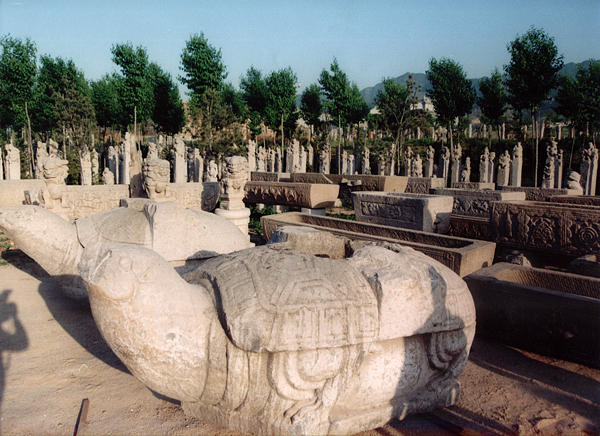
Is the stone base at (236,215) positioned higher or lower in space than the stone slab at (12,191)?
lower

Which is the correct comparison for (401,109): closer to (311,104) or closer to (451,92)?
(451,92)

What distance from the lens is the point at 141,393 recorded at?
251 centimetres

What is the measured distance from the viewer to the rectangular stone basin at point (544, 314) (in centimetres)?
300

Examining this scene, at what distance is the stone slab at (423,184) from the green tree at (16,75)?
21039 millimetres

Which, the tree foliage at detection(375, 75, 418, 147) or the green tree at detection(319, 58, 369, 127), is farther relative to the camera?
the green tree at detection(319, 58, 369, 127)

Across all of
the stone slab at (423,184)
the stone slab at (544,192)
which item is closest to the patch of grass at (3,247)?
the stone slab at (423,184)

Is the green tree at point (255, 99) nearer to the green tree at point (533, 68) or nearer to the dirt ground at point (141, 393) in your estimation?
the green tree at point (533, 68)

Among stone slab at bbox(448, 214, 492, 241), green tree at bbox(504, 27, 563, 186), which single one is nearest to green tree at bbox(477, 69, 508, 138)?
green tree at bbox(504, 27, 563, 186)

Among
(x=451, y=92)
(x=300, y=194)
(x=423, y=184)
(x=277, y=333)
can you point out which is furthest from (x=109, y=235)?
(x=451, y=92)

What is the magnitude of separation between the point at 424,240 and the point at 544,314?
2114 millimetres

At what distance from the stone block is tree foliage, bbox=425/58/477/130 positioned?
70.2ft

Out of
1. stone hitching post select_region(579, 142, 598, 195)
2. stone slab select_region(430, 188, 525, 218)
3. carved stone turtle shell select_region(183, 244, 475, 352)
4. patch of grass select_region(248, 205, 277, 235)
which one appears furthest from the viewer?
stone hitching post select_region(579, 142, 598, 195)

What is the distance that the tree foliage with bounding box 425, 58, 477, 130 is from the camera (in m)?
25.4

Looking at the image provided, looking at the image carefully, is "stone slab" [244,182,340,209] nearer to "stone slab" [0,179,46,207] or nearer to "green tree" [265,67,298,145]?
"stone slab" [0,179,46,207]
